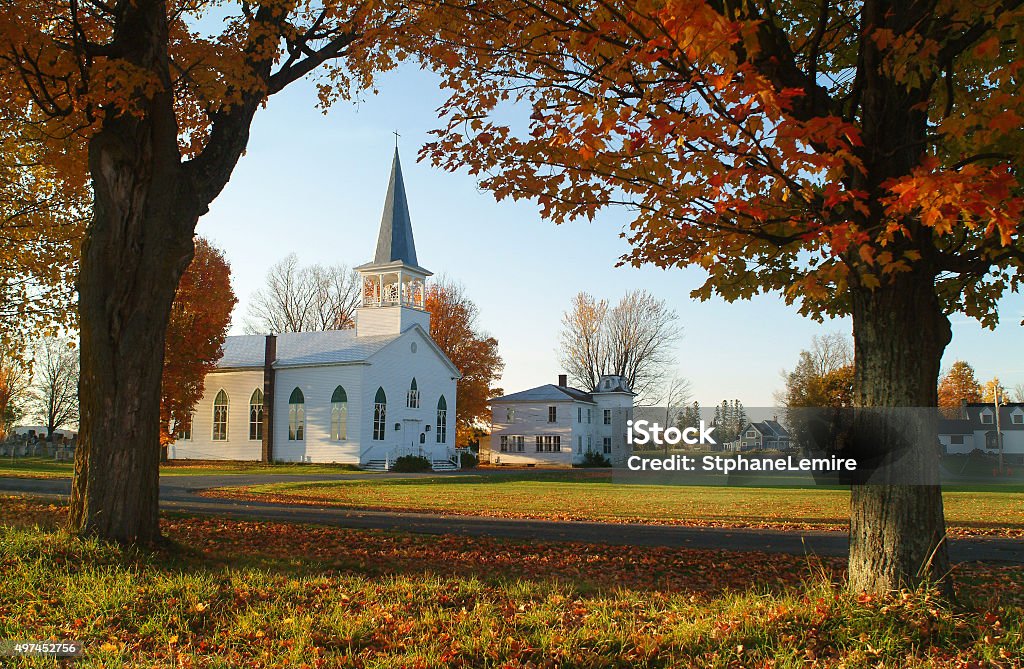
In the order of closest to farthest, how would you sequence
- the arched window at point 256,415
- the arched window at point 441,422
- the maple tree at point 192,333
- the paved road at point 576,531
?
the paved road at point 576,531, the maple tree at point 192,333, the arched window at point 256,415, the arched window at point 441,422

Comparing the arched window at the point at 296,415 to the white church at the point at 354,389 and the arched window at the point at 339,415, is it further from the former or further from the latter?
the arched window at the point at 339,415

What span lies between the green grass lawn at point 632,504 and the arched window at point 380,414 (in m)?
13.1

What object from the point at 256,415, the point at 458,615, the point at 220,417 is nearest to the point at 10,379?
the point at 220,417

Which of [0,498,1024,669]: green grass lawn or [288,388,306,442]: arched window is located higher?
[288,388,306,442]: arched window

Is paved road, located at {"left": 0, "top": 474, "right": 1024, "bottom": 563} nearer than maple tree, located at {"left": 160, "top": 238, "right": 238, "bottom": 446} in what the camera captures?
Yes

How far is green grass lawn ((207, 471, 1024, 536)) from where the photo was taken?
14.7 meters

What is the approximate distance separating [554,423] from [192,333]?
29311mm

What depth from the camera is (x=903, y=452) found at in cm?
570

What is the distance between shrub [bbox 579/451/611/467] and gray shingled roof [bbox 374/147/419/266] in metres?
21.8

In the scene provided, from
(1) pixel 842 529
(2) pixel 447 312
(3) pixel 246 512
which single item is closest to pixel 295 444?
(2) pixel 447 312

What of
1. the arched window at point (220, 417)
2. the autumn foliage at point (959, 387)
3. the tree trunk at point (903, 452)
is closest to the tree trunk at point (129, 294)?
the tree trunk at point (903, 452)

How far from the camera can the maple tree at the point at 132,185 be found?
788 cm

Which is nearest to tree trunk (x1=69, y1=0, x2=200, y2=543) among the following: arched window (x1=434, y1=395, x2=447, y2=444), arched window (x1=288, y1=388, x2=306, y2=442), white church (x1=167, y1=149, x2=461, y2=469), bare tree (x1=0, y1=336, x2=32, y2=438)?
bare tree (x1=0, y1=336, x2=32, y2=438)

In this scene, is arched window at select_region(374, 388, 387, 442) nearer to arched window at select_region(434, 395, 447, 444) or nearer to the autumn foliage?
arched window at select_region(434, 395, 447, 444)
